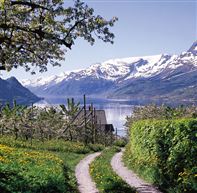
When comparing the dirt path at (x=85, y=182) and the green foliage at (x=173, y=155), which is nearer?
the green foliage at (x=173, y=155)

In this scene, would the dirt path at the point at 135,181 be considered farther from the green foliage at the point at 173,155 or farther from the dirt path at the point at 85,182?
the dirt path at the point at 85,182

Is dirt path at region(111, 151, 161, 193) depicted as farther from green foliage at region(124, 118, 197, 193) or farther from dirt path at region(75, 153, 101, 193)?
dirt path at region(75, 153, 101, 193)

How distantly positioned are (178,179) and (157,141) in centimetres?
464

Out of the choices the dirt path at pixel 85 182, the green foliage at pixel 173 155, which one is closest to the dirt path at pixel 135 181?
the green foliage at pixel 173 155

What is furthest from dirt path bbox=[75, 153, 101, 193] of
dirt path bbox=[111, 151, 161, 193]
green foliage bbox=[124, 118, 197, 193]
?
green foliage bbox=[124, 118, 197, 193]

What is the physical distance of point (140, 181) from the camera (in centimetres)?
2617

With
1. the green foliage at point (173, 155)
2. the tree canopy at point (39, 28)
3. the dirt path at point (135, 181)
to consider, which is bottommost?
the dirt path at point (135, 181)

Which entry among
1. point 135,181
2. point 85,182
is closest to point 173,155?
point 135,181

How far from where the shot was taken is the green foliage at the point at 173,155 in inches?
811

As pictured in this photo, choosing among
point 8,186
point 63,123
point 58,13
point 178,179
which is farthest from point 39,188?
point 63,123

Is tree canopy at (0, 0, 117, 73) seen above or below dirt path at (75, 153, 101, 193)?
above

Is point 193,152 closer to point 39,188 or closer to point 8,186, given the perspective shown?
point 39,188

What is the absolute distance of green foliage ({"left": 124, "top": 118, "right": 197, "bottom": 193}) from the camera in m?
20.6

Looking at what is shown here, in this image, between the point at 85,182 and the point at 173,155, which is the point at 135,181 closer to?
the point at 85,182
